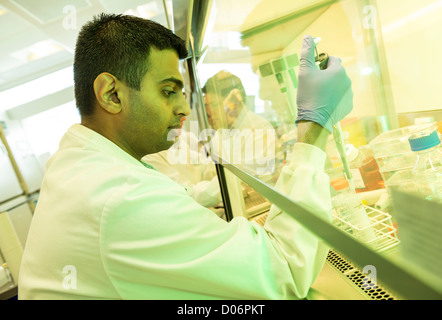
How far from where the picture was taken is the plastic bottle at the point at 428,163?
0.58 m

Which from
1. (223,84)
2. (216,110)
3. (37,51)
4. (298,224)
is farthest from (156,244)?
(37,51)

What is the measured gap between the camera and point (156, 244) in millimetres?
611

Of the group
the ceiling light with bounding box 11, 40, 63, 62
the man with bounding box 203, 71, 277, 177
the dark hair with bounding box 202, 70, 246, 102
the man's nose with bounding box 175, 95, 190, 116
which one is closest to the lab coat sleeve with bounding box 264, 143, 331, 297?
the man's nose with bounding box 175, 95, 190, 116

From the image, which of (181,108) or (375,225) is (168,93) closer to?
(181,108)

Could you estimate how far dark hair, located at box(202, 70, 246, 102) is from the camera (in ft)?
6.13

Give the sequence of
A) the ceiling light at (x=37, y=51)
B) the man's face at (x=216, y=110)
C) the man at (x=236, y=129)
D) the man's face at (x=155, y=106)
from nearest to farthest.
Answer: the man's face at (x=155, y=106)
the man at (x=236, y=129)
the man's face at (x=216, y=110)
the ceiling light at (x=37, y=51)

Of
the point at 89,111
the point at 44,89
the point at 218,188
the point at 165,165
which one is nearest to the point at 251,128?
the point at 218,188

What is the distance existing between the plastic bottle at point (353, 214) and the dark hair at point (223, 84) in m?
1.15

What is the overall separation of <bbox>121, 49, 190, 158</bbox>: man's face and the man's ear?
1.5 inches

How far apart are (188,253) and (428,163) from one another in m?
0.66

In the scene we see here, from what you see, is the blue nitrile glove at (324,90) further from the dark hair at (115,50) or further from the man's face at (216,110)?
the man's face at (216,110)

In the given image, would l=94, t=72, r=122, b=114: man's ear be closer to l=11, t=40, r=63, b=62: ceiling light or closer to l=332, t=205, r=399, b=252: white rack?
l=332, t=205, r=399, b=252: white rack

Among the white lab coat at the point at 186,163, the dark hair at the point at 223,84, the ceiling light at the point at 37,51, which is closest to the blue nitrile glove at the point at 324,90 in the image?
the dark hair at the point at 223,84
